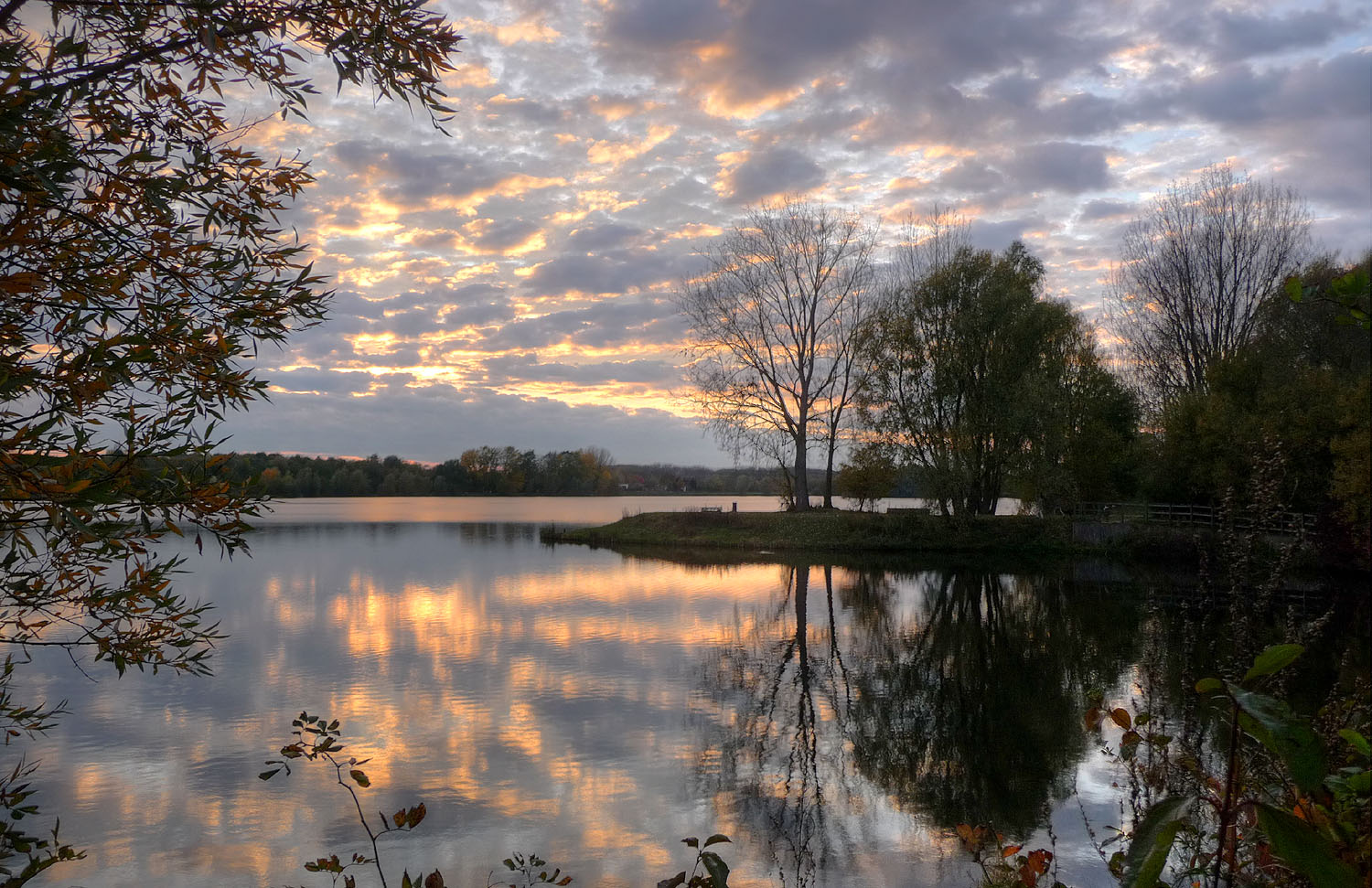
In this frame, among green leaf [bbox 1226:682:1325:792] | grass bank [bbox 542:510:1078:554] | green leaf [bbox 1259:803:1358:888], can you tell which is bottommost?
grass bank [bbox 542:510:1078:554]

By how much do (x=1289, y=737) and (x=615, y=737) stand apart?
967cm

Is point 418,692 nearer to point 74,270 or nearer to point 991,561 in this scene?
point 74,270

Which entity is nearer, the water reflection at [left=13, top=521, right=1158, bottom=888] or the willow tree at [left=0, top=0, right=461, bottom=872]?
the willow tree at [left=0, top=0, right=461, bottom=872]

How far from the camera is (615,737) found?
1015 centimetres

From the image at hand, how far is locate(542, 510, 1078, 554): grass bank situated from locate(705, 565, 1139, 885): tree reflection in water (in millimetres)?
12873

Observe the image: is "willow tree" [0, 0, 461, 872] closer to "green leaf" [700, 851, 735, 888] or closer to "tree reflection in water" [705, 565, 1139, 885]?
"green leaf" [700, 851, 735, 888]

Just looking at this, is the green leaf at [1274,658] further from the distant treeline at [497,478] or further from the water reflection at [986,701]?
the distant treeline at [497,478]

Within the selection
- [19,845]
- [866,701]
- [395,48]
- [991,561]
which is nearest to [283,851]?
[19,845]

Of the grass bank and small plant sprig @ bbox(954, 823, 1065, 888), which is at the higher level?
small plant sprig @ bbox(954, 823, 1065, 888)

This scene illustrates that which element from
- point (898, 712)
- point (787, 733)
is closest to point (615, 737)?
point (787, 733)

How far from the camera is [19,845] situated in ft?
11.4

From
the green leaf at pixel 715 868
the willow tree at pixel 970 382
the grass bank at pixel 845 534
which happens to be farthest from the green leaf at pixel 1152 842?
the grass bank at pixel 845 534

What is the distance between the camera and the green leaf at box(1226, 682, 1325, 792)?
1126 millimetres

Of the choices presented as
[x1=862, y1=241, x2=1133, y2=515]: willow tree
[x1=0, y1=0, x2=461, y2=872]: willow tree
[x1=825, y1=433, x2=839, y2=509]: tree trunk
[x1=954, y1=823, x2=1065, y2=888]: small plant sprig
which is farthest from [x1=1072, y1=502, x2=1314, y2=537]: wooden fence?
[x1=0, y1=0, x2=461, y2=872]: willow tree
